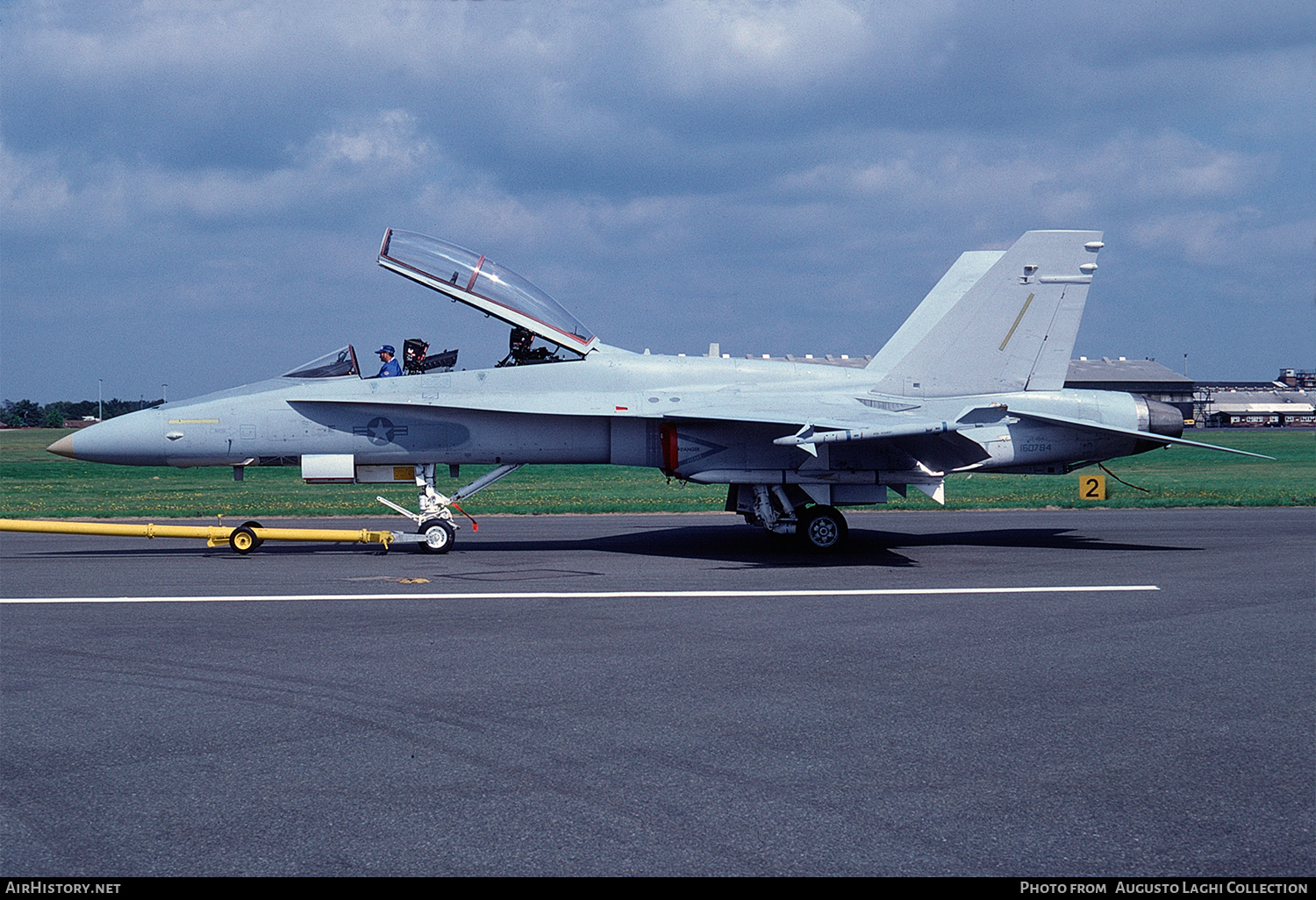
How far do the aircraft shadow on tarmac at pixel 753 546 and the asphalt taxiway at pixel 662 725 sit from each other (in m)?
2.18

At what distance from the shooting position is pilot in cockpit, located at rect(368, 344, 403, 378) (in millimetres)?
14141

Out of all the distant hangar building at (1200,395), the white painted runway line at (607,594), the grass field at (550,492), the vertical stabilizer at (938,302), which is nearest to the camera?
the white painted runway line at (607,594)

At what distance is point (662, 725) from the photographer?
563 centimetres

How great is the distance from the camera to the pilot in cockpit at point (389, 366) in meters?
14.1

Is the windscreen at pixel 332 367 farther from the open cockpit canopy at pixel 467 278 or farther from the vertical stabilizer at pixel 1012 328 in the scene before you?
the vertical stabilizer at pixel 1012 328

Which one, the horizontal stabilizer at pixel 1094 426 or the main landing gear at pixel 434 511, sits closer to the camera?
the horizontal stabilizer at pixel 1094 426

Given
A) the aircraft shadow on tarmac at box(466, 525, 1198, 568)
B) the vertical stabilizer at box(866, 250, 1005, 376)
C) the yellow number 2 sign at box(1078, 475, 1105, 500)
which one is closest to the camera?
the aircraft shadow on tarmac at box(466, 525, 1198, 568)

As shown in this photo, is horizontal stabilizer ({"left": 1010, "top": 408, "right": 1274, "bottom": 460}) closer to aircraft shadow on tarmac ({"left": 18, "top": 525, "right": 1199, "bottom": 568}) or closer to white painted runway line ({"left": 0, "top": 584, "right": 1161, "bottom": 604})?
aircraft shadow on tarmac ({"left": 18, "top": 525, "right": 1199, "bottom": 568})

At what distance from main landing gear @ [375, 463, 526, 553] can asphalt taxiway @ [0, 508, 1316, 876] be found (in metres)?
2.73

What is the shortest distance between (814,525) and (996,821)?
32.5 ft

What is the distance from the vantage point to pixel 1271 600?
973 centimetres

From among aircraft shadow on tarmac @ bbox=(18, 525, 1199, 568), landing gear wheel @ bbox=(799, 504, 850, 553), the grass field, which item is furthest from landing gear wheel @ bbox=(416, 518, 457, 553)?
the grass field

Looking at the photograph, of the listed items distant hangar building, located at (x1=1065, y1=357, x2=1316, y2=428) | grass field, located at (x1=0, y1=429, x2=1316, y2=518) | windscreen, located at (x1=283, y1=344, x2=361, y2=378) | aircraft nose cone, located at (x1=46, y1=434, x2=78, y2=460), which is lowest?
grass field, located at (x1=0, y1=429, x2=1316, y2=518)

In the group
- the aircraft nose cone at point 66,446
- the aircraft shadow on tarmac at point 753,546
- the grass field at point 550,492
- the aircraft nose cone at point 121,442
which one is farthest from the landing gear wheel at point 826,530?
the aircraft nose cone at point 66,446
